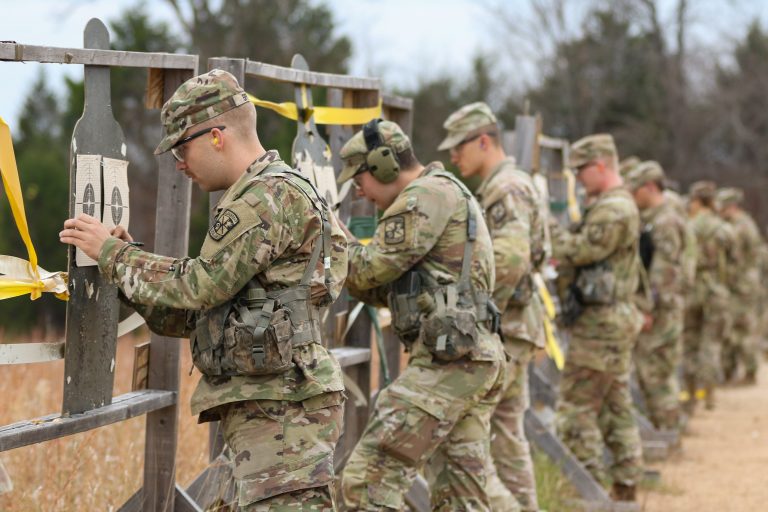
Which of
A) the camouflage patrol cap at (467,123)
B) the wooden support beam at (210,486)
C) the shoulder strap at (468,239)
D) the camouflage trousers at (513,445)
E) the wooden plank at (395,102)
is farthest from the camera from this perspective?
the wooden plank at (395,102)

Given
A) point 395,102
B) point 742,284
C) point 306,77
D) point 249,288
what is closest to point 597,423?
point 395,102

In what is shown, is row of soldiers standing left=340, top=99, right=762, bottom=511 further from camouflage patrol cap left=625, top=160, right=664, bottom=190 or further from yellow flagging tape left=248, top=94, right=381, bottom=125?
yellow flagging tape left=248, top=94, right=381, bottom=125

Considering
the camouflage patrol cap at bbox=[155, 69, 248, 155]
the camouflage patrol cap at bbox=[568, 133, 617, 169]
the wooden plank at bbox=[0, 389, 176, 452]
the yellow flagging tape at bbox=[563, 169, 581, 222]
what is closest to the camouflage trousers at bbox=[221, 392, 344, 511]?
the wooden plank at bbox=[0, 389, 176, 452]

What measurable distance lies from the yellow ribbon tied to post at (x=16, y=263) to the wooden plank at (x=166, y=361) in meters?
0.68

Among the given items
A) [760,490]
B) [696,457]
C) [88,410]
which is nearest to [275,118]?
[696,457]

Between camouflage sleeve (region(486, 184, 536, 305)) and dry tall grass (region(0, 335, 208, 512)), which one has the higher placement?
camouflage sleeve (region(486, 184, 536, 305))

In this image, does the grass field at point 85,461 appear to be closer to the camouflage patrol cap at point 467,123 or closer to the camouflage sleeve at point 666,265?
the camouflage patrol cap at point 467,123

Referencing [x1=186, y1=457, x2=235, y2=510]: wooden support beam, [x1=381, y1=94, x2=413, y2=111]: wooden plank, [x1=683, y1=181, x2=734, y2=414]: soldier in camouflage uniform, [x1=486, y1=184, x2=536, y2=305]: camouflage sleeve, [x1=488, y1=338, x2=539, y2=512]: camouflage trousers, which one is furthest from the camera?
[x1=683, y1=181, x2=734, y2=414]: soldier in camouflage uniform

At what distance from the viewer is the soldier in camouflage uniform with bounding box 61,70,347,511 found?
362 cm

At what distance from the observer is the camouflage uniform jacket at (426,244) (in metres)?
4.86

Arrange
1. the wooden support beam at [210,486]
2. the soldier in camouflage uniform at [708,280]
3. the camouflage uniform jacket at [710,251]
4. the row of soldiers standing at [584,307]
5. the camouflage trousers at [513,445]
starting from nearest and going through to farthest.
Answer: the wooden support beam at [210,486], the row of soldiers standing at [584,307], the camouflage trousers at [513,445], the soldier in camouflage uniform at [708,280], the camouflage uniform jacket at [710,251]

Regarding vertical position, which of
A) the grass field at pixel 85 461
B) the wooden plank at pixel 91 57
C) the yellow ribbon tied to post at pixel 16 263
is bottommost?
the grass field at pixel 85 461

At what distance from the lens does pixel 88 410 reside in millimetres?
4027

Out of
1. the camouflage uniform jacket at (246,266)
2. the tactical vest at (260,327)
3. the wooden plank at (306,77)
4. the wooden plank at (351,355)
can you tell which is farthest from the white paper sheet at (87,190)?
the wooden plank at (351,355)
